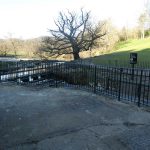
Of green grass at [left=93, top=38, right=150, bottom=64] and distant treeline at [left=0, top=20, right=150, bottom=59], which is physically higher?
distant treeline at [left=0, top=20, right=150, bottom=59]

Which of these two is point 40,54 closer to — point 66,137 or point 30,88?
point 30,88

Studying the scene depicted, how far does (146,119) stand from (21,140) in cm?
357

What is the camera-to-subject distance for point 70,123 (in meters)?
6.97

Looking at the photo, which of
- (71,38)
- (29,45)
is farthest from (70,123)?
(29,45)

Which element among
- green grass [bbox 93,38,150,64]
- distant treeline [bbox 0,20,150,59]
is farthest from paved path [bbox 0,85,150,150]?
distant treeline [bbox 0,20,150,59]

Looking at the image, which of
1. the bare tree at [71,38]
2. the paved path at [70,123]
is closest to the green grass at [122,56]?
the bare tree at [71,38]

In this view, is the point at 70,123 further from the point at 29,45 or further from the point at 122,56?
the point at 29,45

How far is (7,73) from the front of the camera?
14.1 meters

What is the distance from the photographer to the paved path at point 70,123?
5.65 m

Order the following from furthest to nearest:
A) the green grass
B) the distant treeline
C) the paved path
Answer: the distant treeline → the green grass → the paved path

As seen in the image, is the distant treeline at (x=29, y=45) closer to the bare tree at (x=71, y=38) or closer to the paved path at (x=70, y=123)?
the bare tree at (x=71, y=38)

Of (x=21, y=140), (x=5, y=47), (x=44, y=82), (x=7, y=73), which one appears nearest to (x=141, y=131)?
(x=21, y=140)

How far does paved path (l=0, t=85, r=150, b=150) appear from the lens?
5652mm

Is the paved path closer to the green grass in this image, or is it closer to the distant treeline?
the green grass
